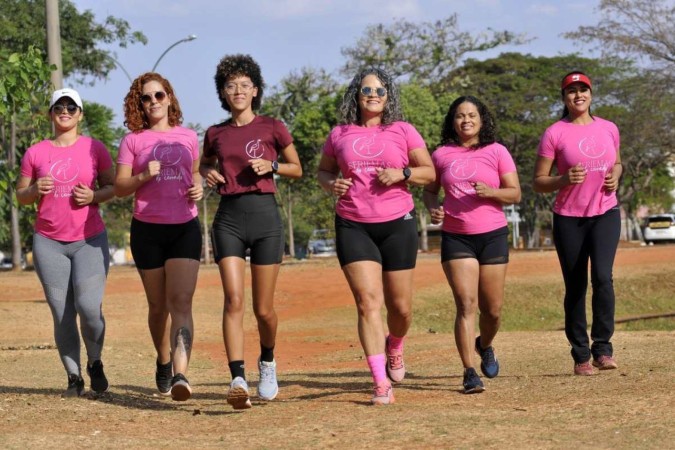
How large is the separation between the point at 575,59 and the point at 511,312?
1714 inches

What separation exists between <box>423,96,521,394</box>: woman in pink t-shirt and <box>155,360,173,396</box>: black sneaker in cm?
212

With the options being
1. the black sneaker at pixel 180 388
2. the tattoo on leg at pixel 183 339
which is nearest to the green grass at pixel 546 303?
the tattoo on leg at pixel 183 339

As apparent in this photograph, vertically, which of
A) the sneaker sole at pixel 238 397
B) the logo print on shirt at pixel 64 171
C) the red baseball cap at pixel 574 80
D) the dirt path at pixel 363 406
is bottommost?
the dirt path at pixel 363 406

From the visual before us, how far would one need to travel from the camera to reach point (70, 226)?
29.0 feet

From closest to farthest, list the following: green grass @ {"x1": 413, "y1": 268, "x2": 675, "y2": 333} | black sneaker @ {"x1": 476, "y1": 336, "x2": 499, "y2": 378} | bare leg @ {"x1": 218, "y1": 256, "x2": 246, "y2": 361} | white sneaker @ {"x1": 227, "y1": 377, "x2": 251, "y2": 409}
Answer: white sneaker @ {"x1": 227, "y1": 377, "x2": 251, "y2": 409}
bare leg @ {"x1": 218, "y1": 256, "x2": 246, "y2": 361}
black sneaker @ {"x1": 476, "y1": 336, "x2": 499, "y2": 378}
green grass @ {"x1": 413, "y1": 268, "x2": 675, "y2": 333}

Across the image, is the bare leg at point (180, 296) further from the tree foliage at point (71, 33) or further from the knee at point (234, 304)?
the tree foliage at point (71, 33)

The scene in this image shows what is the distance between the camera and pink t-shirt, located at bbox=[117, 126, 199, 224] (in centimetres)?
841

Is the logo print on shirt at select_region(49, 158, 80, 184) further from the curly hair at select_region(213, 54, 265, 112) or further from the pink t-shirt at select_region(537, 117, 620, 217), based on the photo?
the pink t-shirt at select_region(537, 117, 620, 217)

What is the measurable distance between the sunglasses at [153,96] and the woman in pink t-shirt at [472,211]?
208 cm

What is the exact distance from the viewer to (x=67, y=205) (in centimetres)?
884

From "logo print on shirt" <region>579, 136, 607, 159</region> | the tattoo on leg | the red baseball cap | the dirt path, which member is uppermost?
the red baseball cap

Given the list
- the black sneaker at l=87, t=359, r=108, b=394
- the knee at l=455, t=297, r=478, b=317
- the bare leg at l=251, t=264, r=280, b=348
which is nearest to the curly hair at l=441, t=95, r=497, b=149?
the knee at l=455, t=297, r=478, b=317

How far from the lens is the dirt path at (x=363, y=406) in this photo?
679cm

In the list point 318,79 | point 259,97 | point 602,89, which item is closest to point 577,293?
point 259,97
